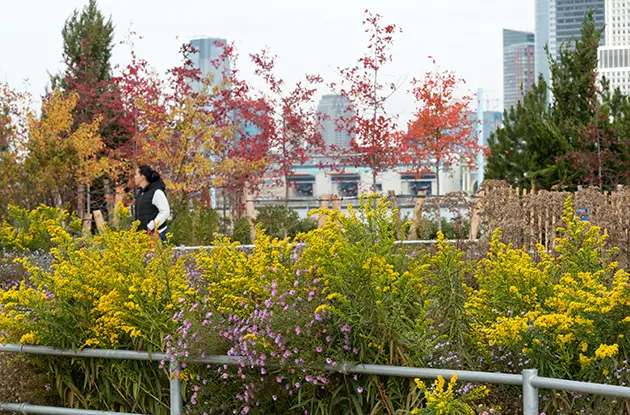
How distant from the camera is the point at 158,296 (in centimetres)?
448

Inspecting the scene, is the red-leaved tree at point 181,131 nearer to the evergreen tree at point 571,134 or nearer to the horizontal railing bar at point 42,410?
the evergreen tree at point 571,134

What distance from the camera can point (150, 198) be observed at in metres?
9.59

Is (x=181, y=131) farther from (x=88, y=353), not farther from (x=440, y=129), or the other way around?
(x=88, y=353)

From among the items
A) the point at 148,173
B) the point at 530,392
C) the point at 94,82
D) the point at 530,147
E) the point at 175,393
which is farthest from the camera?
the point at 94,82

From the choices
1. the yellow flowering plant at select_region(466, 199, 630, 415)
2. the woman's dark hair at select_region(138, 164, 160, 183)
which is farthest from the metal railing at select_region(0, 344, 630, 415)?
the woman's dark hair at select_region(138, 164, 160, 183)

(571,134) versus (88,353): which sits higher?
(571,134)

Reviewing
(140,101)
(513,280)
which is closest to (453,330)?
(513,280)

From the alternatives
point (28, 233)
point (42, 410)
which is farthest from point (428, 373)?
point (28, 233)

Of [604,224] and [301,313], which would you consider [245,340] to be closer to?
[301,313]

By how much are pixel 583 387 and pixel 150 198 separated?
7057 mm

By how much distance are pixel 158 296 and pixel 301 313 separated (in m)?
0.93

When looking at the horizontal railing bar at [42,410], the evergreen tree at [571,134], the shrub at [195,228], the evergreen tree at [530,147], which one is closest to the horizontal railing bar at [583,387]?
the horizontal railing bar at [42,410]

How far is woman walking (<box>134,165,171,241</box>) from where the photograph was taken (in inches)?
372

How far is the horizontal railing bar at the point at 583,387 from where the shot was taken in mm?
2998
